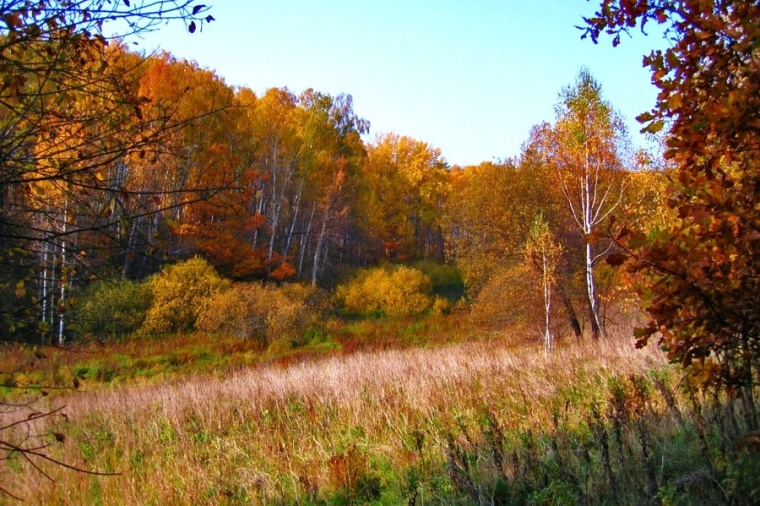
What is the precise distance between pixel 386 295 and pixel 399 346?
8.45 m

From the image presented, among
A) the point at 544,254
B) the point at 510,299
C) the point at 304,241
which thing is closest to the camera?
the point at 544,254

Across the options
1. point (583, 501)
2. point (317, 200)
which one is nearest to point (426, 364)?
point (583, 501)

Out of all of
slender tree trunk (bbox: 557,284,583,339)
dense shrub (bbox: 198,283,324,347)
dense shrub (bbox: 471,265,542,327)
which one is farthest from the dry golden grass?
dense shrub (bbox: 198,283,324,347)

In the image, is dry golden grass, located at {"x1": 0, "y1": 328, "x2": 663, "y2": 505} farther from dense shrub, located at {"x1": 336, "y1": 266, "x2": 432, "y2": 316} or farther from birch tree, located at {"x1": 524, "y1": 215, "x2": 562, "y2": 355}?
dense shrub, located at {"x1": 336, "y1": 266, "x2": 432, "y2": 316}

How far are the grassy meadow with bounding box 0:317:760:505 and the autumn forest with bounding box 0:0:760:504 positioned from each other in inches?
1.4

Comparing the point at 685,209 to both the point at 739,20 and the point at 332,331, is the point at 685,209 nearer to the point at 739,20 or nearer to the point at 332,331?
the point at 739,20

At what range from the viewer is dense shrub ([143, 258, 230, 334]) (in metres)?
22.7

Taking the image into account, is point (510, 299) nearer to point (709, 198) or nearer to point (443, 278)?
point (709, 198)

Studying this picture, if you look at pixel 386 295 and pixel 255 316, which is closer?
pixel 255 316

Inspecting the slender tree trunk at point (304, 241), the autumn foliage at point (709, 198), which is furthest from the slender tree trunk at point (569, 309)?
the slender tree trunk at point (304, 241)

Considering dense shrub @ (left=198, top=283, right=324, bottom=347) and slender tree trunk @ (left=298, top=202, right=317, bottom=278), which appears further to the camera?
slender tree trunk @ (left=298, top=202, right=317, bottom=278)

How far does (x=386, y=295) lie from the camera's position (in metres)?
31.6

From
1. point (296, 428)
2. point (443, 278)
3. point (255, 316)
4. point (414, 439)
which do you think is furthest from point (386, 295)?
point (414, 439)

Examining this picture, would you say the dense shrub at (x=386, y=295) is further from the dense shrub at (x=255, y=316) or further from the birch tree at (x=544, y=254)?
the birch tree at (x=544, y=254)
